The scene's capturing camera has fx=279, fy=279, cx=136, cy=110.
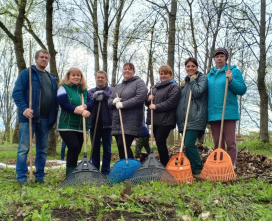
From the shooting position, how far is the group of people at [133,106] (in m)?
4.57

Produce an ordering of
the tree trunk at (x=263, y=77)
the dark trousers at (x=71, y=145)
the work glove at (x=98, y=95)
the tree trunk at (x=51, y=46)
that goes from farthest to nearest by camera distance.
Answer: the tree trunk at (x=263, y=77) → the tree trunk at (x=51, y=46) → the work glove at (x=98, y=95) → the dark trousers at (x=71, y=145)

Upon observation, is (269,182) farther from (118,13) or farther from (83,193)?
(118,13)

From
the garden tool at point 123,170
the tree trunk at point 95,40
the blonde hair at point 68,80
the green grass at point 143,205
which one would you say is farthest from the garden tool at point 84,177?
the tree trunk at point 95,40

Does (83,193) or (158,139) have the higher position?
(158,139)

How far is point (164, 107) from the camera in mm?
4766

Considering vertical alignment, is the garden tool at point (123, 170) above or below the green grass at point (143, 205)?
above

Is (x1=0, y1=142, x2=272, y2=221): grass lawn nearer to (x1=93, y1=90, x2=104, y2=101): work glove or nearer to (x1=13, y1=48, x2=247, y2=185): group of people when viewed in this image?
(x1=13, y1=48, x2=247, y2=185): group of people

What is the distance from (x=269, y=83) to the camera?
25.2 meters

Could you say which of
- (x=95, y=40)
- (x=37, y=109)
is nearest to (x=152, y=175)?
(x=37, y=109)

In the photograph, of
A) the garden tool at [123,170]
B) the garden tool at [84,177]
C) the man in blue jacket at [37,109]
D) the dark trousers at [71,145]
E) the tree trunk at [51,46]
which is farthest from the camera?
the tree trunk at [51,46]

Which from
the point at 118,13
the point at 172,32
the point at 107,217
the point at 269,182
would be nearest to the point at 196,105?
the point at 269,182

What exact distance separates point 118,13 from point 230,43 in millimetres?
6564

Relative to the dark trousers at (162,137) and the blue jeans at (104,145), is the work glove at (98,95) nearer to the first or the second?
the blue jeans at (104,145)

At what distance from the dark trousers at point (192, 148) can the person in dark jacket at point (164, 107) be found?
0.35 meters
